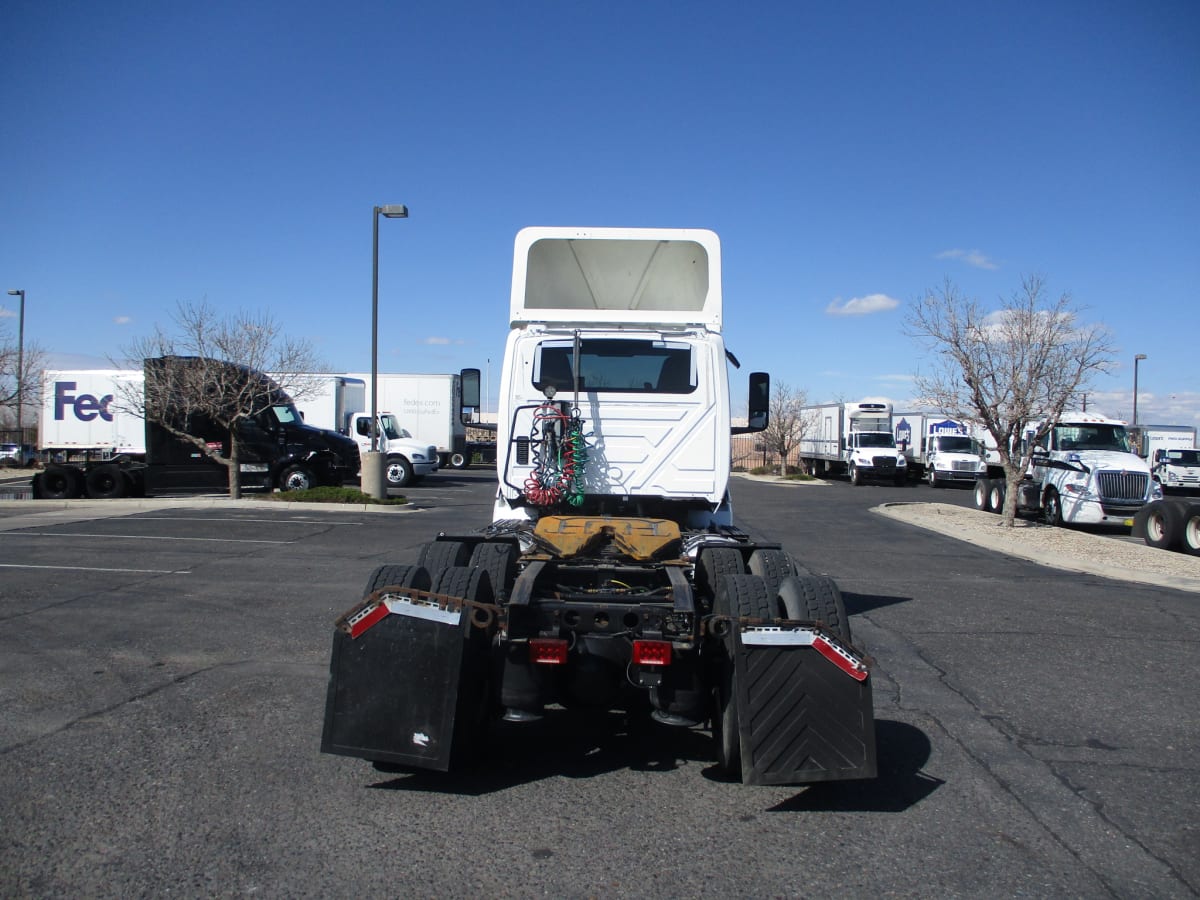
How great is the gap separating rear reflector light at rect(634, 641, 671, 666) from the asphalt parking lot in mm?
678

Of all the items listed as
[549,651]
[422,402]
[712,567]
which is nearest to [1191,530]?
[712,567]

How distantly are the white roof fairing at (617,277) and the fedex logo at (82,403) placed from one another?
68.8 feet

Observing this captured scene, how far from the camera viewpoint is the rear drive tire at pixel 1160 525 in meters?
15.9

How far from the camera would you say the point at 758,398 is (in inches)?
308

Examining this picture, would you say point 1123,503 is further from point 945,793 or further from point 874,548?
point 945,793

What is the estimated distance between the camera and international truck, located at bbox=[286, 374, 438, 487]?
Answer: 2950 centimetres

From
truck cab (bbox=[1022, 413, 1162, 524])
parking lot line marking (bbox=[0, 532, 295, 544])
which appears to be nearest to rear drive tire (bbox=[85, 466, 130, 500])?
parking lot line marking (bbox=[0, 532, 295, 544])

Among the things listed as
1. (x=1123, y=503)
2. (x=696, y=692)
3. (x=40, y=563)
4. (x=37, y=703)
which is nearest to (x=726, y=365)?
(x=696, y=692)

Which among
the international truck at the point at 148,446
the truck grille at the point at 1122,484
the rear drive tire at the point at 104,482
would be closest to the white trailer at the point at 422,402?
the international truck at the point at 148,446

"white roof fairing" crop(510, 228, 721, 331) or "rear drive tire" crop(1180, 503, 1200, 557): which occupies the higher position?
"white roof fairing" crop(510, 228, 721, 331)

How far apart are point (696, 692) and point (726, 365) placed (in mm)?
3259

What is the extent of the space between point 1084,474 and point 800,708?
59.0ft

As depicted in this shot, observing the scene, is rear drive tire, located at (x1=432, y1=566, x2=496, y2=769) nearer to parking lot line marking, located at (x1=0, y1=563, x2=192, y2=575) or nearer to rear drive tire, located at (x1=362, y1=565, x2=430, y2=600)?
rear drive tire, located at (x1=362, y1=565, x2=430, y2=600)

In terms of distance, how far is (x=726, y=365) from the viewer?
7215 mm
